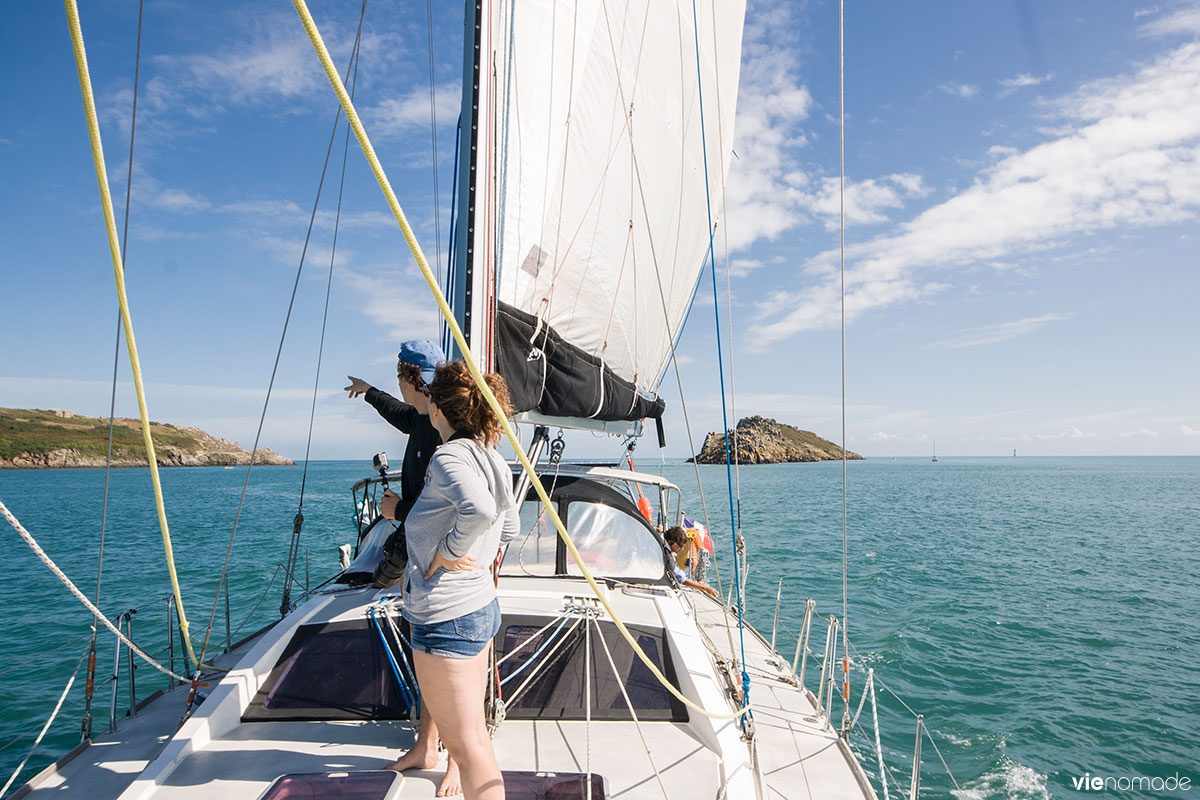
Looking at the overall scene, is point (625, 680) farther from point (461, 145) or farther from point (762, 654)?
point (461, 145)

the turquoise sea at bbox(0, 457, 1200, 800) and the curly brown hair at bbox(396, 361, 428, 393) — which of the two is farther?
the turquoise sea at bbox(0, 457, 1200, 800)

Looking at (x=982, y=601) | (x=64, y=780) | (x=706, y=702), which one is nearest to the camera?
(x=64, y=780)

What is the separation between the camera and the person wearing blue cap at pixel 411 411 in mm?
2855

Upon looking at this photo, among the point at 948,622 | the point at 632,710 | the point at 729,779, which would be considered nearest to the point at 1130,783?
the point at 948,622

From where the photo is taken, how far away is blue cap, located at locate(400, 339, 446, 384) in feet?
9.62

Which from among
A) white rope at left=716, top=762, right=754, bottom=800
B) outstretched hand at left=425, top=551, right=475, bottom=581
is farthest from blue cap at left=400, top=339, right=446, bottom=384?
white rope at left=716, top=762, right=754, bottom=800

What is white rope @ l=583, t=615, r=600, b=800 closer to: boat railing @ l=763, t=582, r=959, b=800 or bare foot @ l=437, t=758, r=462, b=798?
bare foot @ l=437, t=758, r=462, b=798

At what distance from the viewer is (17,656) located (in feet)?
26.6

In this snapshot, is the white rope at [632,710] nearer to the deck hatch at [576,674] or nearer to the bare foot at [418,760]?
the deck hatch at [576,674]

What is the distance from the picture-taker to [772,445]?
11475 cm

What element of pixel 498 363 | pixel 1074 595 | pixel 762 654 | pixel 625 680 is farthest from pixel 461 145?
pixel 1074 595

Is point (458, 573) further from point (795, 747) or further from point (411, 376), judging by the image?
point (795, 747)

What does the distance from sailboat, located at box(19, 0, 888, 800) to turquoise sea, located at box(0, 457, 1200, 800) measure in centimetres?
125

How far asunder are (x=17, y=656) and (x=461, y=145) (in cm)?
948
